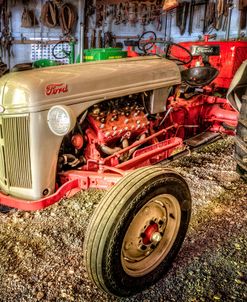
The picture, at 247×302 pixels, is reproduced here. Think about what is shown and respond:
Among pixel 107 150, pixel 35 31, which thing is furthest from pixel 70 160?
pixel 35 31

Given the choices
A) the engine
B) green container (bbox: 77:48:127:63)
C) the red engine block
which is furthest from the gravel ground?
green container (bbox: 77:48:127:63)

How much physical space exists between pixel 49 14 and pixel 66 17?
16.5 inches

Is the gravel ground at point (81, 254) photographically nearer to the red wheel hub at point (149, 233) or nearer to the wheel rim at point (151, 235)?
the wheel rim at point (151, 235)

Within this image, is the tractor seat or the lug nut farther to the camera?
the tractor seat

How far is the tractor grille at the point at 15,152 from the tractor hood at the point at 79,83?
0.25ft

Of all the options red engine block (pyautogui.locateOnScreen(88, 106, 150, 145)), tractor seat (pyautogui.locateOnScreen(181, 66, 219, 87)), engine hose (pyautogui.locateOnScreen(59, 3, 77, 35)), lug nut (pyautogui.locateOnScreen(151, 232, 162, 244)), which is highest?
engine hose (pyautogui.locateOnScreen(59, 3, 77, 35))

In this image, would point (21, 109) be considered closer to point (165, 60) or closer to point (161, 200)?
point (161, 200)

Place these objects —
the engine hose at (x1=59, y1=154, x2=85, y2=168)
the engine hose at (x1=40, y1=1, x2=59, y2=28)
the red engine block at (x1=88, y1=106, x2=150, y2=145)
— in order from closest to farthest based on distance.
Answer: the engine hose at (x1=59, y1=154, x2=85, y2=168) → the red engine block at (x1=88, y1=106, x2=150, y2=145) → the engine hose at (x1=40, y1=1, x2=59, y2=28)

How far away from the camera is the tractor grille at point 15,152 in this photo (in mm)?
1913

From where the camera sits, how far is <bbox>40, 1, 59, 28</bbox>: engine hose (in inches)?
326

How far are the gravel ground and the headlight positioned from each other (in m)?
→ 0.84

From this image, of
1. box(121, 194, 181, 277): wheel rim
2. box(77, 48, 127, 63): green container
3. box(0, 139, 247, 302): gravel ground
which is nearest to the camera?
box(121, 194, 181, 277): wheel rim

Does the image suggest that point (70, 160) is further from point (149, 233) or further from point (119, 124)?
point (149, 233)

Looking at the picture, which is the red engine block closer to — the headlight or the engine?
the engine
